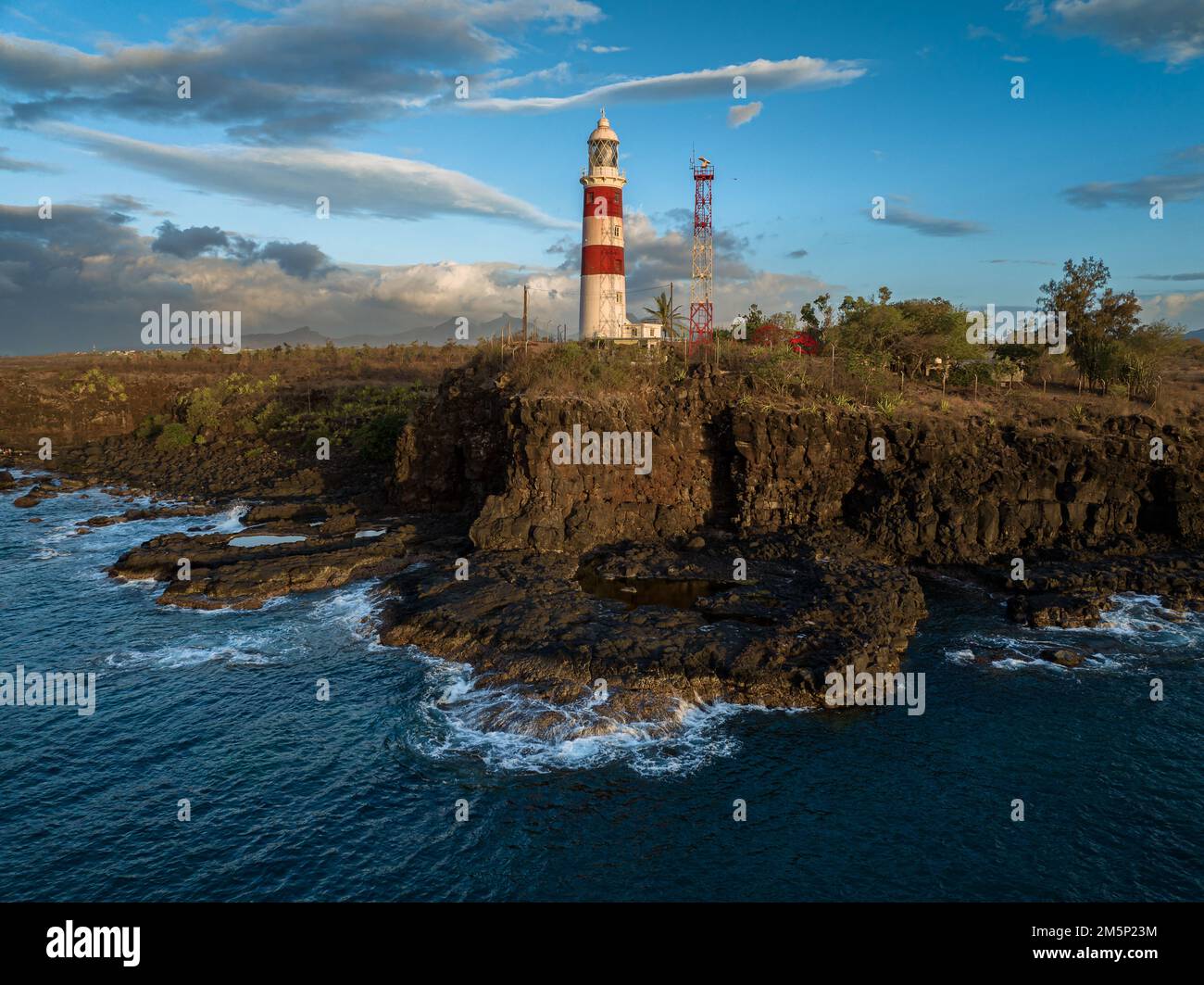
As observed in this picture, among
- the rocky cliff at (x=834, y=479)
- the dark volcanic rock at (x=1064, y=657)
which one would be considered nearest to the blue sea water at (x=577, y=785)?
the dark volcanic rock at (x=1064, y=657)

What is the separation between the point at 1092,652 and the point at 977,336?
101ft

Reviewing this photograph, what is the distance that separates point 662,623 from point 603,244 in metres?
32.0

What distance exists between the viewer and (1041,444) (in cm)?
Answer: 4194

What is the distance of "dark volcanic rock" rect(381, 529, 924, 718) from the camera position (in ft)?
88.7

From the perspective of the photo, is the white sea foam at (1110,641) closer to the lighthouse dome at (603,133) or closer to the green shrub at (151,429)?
the lighthouse dome at (603,133)

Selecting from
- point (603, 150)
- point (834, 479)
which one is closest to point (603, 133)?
point (603, 150)

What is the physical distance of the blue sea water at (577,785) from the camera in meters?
18.3

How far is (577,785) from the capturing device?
21.9 m

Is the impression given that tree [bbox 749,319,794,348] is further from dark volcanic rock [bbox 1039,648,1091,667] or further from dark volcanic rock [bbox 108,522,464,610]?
dark volcanic rock [bbox 1039,648,1091,667]

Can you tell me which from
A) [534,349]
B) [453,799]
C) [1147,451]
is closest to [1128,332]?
[1147,451]

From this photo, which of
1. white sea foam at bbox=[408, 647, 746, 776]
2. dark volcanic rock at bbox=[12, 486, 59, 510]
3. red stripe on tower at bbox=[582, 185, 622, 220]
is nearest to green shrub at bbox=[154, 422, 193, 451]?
dark volcanic rock at bbox=[12, 486, 59, 510]

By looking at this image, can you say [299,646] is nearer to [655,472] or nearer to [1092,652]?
[655,472]

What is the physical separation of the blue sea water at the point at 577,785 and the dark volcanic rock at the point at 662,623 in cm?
134
